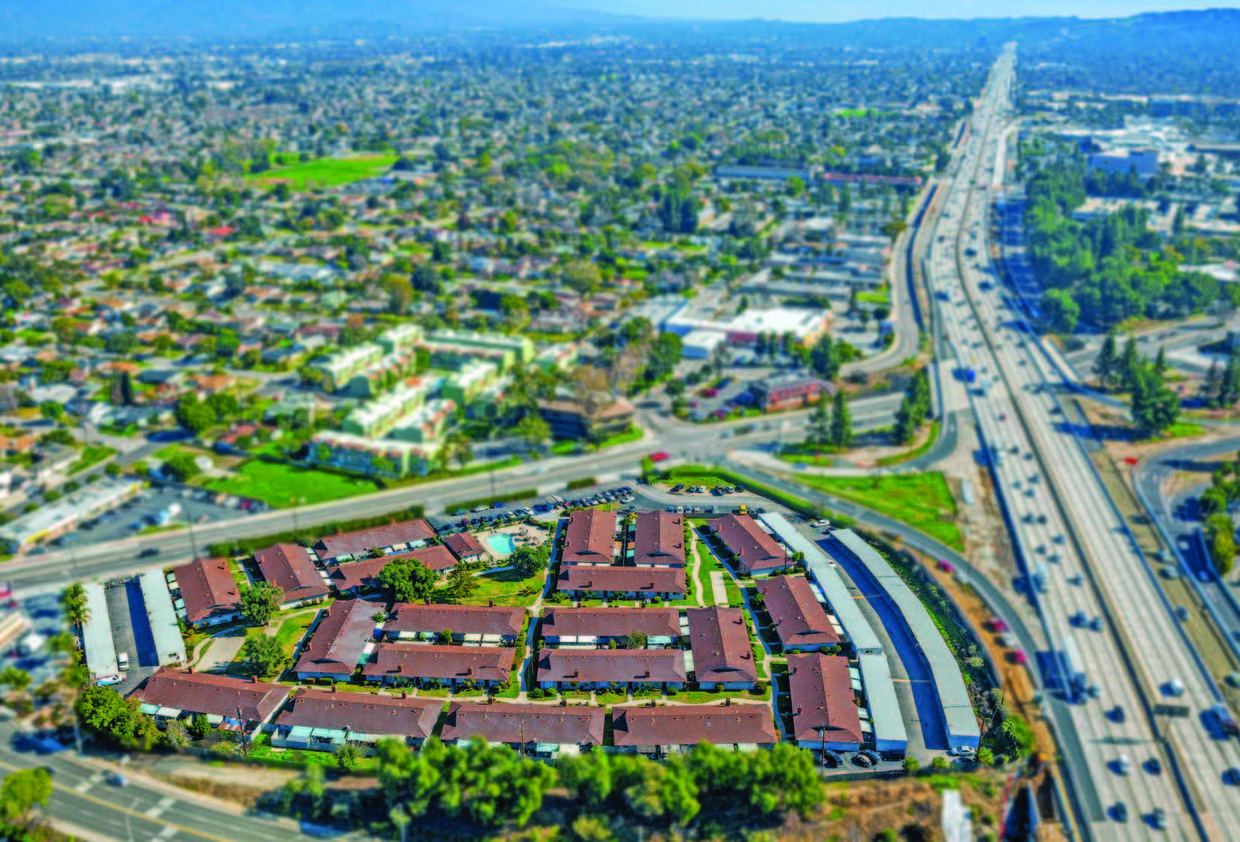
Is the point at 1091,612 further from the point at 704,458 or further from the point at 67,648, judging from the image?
the point at 67,648

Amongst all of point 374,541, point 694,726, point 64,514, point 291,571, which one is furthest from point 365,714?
point 64,514

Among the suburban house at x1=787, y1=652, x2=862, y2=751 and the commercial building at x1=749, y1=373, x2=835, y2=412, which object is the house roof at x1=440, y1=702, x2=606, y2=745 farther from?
the commercial building at x1=749, y1=373, x2=835, y2=412

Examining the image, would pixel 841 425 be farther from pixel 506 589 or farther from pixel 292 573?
pixel 292 573

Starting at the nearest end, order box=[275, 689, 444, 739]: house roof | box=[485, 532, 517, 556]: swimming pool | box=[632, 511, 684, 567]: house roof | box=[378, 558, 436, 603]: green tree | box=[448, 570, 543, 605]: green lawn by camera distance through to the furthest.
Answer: box=[275, 689, 444, 739]: house roof < box=[378, 558, 436, 603]: green tree < box=[448, 570, 543, 605]: green lawn < box=[632, 511, 684, 567]: house roof < box=[485, 532, 517, 556]: swimming pool

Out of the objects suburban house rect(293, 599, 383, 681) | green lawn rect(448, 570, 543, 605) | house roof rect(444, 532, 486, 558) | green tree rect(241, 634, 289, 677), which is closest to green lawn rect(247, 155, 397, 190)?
house roof rect(444, 532, 486, 558)

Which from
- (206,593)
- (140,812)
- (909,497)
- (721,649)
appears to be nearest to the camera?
(140,812)

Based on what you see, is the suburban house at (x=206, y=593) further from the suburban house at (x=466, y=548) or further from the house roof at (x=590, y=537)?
the house roof at (x=590, y=537)

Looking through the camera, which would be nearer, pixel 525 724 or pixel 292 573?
pixel 525 724
